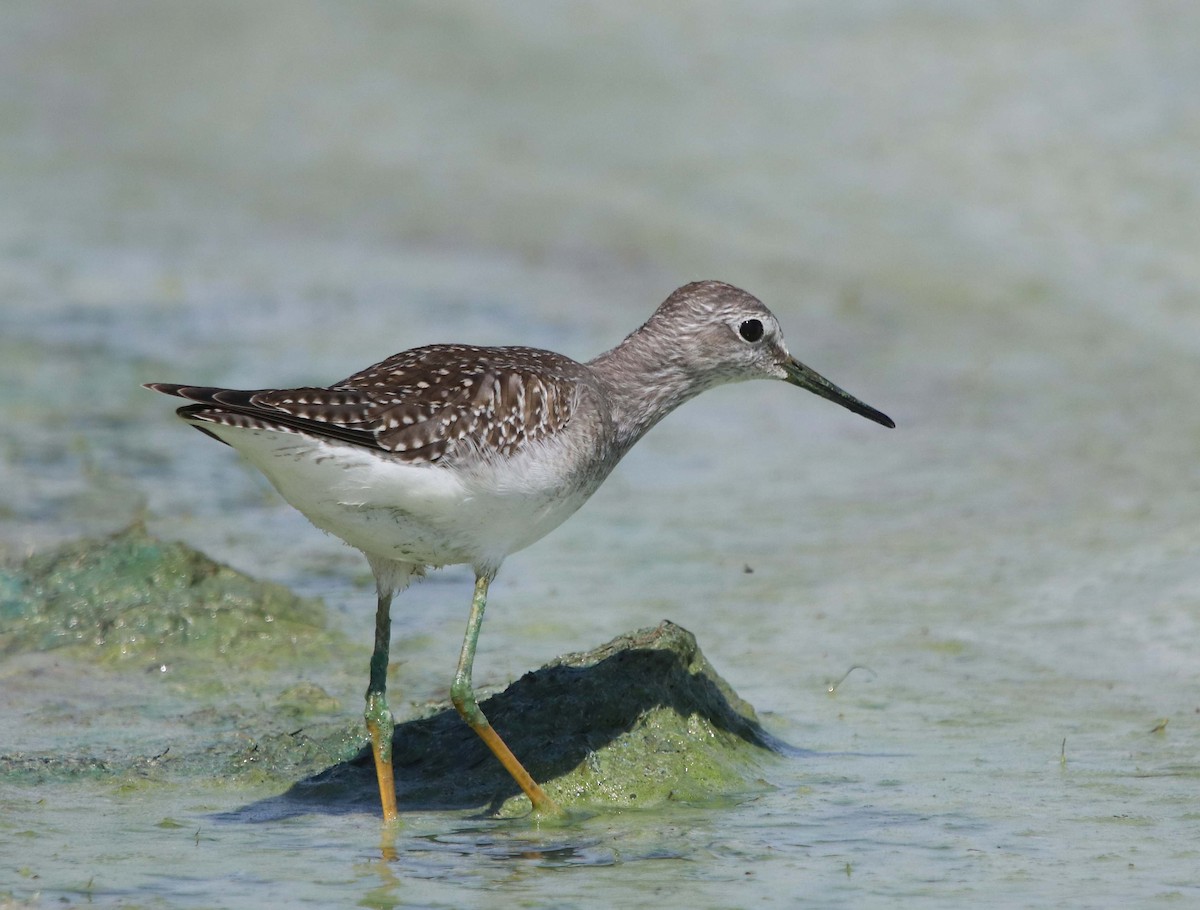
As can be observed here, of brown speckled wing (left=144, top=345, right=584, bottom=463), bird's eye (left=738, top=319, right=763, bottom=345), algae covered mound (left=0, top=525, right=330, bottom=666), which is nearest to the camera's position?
brown speckled wing (left=144, top=345, right=584, bottom=463)

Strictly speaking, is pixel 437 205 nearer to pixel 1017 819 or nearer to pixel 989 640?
pixel 989 640

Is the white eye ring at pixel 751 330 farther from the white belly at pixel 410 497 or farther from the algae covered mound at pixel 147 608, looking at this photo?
the algae covered mound at pixel 147 608

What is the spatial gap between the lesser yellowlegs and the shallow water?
0.89 m

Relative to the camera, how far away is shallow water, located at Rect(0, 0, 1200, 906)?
574 centimetres

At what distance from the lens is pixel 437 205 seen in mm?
16547

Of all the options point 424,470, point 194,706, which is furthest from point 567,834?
point 194,706

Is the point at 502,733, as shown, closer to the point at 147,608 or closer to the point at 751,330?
the point at 751,330

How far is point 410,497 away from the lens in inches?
228

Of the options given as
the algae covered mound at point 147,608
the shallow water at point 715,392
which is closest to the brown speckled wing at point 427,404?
the shallow water at point 715,392

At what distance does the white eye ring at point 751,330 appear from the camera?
22.9ft

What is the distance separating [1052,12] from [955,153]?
2229 millimetres

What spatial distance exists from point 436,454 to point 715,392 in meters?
6.63

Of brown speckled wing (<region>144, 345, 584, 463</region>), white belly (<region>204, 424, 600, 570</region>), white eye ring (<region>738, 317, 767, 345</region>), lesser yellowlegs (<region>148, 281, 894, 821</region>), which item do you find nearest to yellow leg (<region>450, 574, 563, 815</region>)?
lesser yellowlegs (<region>148, 281, 894, 821</region>)

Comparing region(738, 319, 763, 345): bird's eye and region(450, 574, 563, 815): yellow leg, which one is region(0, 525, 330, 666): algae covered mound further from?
region(738, 319, 763, 345): bird's eye
